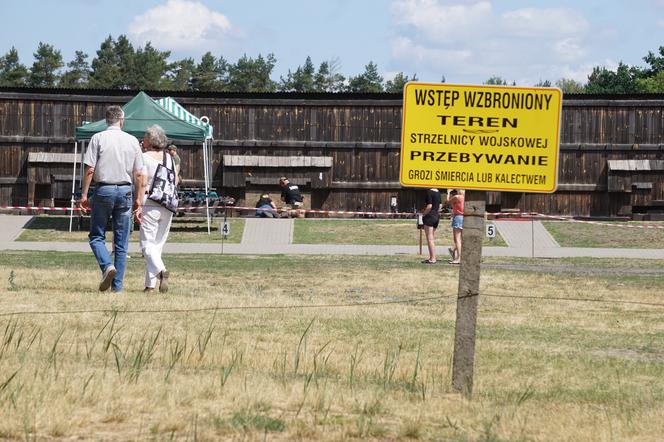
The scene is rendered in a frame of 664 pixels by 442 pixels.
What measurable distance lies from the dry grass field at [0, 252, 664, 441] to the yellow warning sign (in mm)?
1401

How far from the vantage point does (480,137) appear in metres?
8.52

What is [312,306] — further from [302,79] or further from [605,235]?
[302,79]

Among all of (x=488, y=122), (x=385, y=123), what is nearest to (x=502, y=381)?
(x=488, y=122)

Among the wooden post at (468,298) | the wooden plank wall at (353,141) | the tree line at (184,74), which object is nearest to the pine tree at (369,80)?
the tree line at (184,74)

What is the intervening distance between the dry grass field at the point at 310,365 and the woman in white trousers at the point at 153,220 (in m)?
0.37

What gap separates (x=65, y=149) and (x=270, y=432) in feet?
122

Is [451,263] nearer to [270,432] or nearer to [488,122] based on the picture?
[488,122]

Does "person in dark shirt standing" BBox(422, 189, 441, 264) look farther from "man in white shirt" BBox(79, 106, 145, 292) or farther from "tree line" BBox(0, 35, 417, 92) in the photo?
"tree line" BBox(0, 35, 417, 92)

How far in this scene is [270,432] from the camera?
672 cm

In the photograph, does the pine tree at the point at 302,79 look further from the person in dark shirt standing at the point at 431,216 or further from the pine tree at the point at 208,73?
the person in dark shirt standing at the point at 431,216

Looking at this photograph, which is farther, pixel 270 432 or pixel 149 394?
pixel 149 394

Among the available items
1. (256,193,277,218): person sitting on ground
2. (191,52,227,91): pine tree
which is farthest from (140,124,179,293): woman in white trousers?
(191,52,227,91): pine tree

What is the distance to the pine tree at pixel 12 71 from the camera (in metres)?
104

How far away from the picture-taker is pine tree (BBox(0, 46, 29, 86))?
10388 centimetres
